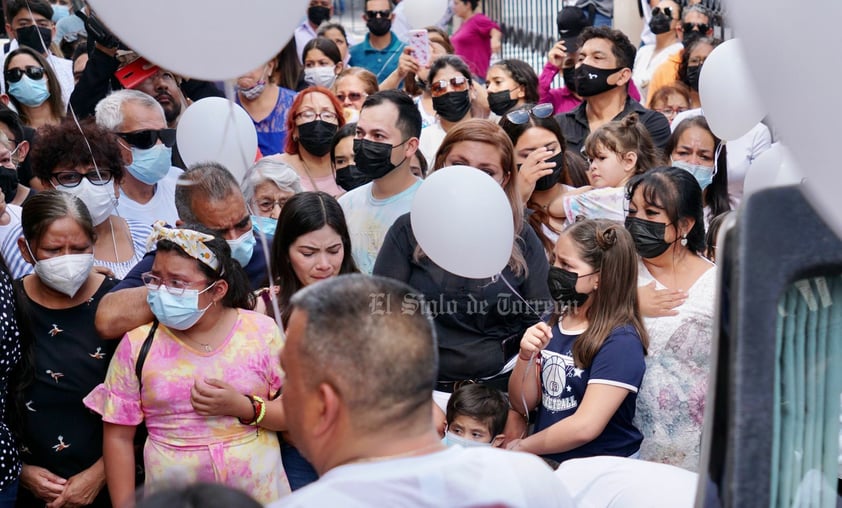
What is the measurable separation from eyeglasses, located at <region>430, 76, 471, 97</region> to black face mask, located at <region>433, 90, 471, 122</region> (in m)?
0.02

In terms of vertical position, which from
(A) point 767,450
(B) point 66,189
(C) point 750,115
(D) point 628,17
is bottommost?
(D) point 628,17

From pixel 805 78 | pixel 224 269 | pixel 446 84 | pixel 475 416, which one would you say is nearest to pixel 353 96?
pixel 446 84

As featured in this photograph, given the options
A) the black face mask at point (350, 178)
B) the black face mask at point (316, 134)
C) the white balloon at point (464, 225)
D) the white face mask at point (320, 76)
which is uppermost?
the white balloon at point (464, 225)

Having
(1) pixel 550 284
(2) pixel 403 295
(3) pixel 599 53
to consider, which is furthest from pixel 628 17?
(2) pixel 403 295

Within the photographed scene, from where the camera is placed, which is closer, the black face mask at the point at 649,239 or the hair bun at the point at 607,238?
the hair bun at the point at 607,238

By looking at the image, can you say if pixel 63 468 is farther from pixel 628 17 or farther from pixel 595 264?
pixel 628 17

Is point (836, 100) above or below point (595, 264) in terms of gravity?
above

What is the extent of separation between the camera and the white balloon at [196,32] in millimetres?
2742

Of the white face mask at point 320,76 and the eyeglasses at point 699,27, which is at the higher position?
the eyeglasses at point 699,27

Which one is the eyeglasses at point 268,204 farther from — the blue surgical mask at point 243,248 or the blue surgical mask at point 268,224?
the blue surgical mask at point 243,248

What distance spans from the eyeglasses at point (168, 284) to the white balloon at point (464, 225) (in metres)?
0.87

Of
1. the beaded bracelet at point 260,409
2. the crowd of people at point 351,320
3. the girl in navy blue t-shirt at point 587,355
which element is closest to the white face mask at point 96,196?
the crowd of people at point 351,320

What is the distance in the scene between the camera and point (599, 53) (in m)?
6.01

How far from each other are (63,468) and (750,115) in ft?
10.8
